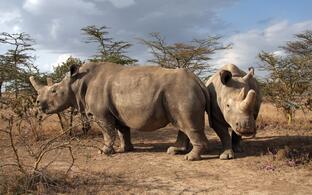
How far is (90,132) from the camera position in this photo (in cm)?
1390

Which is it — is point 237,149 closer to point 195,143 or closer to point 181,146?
point 181,146

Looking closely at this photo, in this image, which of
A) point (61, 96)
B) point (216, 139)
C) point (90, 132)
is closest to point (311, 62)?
point (216, 139)

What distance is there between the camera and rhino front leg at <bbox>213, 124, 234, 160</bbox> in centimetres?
972

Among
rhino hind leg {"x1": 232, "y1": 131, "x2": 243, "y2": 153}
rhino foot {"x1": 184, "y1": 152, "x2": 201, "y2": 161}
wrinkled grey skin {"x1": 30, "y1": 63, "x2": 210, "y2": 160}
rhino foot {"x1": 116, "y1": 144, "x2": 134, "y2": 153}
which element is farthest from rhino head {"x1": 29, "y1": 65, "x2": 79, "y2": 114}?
rhino hind leg {"x1": 232, "y1": 131, "x2": 243, "y2": 153}

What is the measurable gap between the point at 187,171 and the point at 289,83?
29.4ft

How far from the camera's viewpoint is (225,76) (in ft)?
31.9

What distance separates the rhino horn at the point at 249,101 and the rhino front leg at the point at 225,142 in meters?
1.19

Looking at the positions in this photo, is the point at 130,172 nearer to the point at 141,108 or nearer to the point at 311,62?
the point at 141,108

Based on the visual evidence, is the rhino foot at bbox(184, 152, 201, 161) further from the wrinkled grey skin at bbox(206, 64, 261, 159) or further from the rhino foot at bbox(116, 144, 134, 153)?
the rhino foot at bbox(116, 144, 134, 153)

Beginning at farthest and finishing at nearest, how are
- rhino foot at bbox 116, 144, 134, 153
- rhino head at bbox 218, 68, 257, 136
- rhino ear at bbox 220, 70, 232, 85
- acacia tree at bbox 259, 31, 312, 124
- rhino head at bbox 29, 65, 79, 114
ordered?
acacia tree at bbox 259, 31, 312, 124 → rhino head at bbox 29, 65, 79, 114 → rhino foot at bbox 116, 144, 134, 153 → rhino ear at bbox 220, 70, 232, 85 → rhino head at bbox 218, 68, 257, 136

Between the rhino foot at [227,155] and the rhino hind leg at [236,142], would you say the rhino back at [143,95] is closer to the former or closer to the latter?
the rhino foot at [227,155]

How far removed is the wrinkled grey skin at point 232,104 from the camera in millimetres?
8953

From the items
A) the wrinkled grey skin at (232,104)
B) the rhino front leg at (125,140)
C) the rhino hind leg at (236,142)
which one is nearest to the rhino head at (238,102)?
the wrinkled grey skin at (232,104)

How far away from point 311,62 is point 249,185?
9.05 meters
